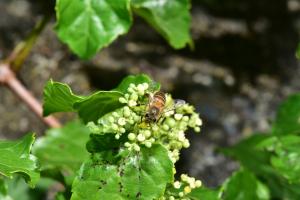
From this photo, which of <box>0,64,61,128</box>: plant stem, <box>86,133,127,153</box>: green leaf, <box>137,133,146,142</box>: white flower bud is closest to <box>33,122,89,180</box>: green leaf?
<box>0,64,61,128</box>: plant stem

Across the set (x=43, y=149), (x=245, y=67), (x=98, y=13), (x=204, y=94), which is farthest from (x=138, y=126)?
(x=245, y=67)

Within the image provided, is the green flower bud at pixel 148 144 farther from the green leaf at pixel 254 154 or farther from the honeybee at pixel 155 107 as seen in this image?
the green leaf at pixel 254 154

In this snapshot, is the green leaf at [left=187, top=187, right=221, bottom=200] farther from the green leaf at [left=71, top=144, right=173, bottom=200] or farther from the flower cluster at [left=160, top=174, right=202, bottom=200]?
the green leaf at [left=71, top=144, right=173, bottom=200]

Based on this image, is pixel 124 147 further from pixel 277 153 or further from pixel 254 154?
pixel 254 154

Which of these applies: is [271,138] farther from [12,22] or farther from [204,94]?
[12,22]

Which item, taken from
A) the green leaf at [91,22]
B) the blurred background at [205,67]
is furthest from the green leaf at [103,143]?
the blurred background at [205,67]

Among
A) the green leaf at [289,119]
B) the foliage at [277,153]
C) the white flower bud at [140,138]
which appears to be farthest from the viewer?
the green leaf at [289,119]
